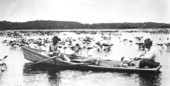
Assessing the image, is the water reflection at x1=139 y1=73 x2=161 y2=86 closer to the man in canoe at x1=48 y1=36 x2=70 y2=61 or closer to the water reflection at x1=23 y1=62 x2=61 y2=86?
the water reflection at x1=23 y1=62 x2=61 y2=86

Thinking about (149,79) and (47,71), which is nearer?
(149,79)

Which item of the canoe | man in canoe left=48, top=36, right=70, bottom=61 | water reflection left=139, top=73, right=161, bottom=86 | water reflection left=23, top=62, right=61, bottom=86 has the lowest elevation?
water reflection left=23, top=62, right=61, bottom=86

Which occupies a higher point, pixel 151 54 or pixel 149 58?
pixel 151 54

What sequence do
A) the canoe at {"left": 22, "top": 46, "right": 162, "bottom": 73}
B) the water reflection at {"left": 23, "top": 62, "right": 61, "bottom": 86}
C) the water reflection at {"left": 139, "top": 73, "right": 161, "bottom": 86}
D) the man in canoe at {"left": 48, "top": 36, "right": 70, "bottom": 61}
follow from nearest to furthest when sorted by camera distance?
the water reflection at {"left": 139, "top": 73, "right": 161, "bottom": 86}, the water reflection at {"left": 23, "top": 62, "right": 61, "bottom": 86}, the canoe at {"left": 22, "top": 46, "right": 162, "bottom": 73}, the man in canoe at {"left": 48, "top": 36, "right": 70, "bottom": 61}

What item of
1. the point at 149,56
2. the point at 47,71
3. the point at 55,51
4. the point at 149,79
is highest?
the point at 149,56

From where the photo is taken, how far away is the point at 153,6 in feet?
35.7

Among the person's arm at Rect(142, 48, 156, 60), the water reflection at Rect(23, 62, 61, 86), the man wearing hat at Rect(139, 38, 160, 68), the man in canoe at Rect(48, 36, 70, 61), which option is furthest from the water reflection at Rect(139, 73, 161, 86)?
the man in canoe at Rect(48, 36, 70, 61)

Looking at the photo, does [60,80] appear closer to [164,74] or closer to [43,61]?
[43,61]

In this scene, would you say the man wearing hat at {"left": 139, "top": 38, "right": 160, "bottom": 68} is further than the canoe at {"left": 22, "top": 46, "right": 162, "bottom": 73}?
No

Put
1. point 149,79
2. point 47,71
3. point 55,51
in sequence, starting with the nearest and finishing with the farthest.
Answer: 1. point 149,79
2. point 47,71
3. point 55,51

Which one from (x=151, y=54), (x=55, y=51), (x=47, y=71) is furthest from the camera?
(x=55, y=51)

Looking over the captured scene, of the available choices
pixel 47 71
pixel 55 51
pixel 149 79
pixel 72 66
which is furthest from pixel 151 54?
pixel 55 51

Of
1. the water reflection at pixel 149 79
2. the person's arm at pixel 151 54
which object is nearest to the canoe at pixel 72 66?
the water reflection at pixel 149 79

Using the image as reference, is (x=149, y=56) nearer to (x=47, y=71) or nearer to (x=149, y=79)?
(x=149, y=79)
